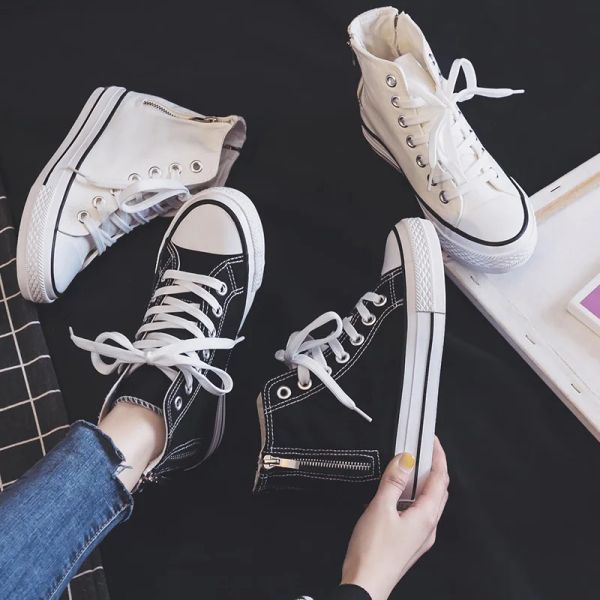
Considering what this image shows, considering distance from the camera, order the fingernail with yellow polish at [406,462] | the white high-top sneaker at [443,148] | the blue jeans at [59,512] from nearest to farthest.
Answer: the blue jeans at [59,512] < the fingernail with yellow polish at [406,462] < the white high-top sneaker at [443,148]

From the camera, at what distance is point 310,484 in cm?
77

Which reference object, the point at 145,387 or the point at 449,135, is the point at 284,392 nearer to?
the point at 145,387

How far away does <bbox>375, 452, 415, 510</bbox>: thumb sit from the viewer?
0.69 meters

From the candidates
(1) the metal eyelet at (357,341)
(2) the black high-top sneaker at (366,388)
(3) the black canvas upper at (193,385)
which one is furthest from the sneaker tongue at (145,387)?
(1) the metal eyelet at (357,341)

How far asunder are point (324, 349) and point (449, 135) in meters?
0.31

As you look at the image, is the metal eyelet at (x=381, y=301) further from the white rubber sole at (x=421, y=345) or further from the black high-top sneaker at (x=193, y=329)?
the black high-top sneaker at (x=193, y=329)

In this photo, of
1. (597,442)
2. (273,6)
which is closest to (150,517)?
(597,442)

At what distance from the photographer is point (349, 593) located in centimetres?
63

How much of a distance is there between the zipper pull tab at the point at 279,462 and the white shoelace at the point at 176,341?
9 cm

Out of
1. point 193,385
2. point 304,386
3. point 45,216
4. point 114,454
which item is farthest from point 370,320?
point 45,216

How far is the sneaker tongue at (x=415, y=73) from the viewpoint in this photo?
83 cm

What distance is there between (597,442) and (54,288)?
71 cm

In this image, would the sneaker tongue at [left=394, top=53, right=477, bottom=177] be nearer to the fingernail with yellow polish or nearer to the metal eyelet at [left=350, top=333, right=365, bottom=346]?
the metal eyelet at [left=350, top=333, right=365, bottom=346]

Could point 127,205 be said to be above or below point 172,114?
below
